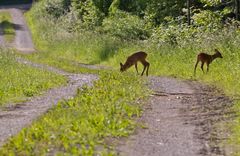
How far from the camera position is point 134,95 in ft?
51.1

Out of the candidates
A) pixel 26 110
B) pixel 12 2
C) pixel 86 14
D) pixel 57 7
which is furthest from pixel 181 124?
pixel 12 2

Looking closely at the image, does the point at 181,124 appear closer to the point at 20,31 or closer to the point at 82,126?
the point at 82,126

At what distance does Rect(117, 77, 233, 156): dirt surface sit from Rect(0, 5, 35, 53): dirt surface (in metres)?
26.8

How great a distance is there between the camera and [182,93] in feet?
56.3

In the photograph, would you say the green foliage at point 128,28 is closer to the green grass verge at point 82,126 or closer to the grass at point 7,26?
the grass at point 7,26

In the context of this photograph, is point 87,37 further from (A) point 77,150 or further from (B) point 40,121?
(A) point 77,150

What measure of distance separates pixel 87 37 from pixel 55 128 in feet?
90.0

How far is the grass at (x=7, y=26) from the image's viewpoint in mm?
51200

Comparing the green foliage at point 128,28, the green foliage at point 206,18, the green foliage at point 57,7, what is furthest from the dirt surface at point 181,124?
the green foliage at point 57,7

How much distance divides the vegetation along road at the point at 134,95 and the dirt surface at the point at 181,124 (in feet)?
0.06

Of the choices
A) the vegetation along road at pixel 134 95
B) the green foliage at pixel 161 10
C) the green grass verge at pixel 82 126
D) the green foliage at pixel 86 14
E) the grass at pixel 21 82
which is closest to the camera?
the green grass verge at pixel 82 126

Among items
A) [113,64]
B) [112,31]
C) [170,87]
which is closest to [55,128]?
[170,87]

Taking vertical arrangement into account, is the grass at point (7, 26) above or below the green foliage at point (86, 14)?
below

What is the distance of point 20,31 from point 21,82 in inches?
1422
